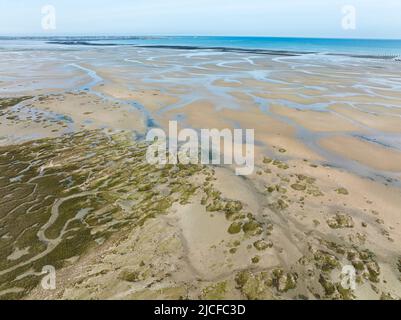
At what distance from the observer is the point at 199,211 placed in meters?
10.1

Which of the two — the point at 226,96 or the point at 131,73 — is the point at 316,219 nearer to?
the point at 226,96

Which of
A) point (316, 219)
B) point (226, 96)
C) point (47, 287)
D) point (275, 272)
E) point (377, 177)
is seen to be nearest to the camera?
point (47, 287)

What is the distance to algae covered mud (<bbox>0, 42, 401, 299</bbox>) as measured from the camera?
729 cm

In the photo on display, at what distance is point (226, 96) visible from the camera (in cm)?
2652

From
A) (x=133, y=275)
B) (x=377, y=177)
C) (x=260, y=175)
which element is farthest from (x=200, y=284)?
(x=377, y=177)

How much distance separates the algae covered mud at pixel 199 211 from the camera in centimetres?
729

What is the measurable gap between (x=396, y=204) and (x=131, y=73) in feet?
121
